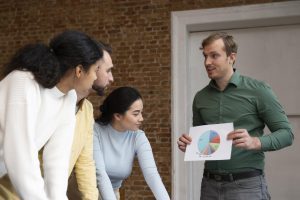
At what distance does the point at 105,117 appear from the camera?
356 centimetres

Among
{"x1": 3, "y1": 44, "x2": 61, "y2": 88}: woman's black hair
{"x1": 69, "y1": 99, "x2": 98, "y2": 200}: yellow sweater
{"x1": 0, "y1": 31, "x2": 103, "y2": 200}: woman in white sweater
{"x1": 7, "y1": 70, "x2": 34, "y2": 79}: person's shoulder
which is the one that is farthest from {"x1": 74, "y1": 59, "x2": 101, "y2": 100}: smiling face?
{"x1": 69, "y1": 99, "x2": 98, "y2": 200}: yellow sweater

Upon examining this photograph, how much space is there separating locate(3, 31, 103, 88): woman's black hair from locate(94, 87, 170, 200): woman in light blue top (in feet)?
3.87

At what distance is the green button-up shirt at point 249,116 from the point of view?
288 centimetres

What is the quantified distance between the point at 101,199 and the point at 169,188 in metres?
3.34

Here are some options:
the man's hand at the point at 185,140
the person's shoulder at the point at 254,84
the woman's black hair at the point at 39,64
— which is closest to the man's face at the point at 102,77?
the man's hand at the point at 185,140

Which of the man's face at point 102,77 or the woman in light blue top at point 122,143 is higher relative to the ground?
the man's face at point 102,77

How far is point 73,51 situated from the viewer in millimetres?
2129

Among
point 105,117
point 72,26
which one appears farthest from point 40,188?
point 72,26

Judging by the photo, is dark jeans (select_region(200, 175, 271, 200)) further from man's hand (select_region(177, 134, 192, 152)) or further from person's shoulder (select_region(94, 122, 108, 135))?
person's shoulder (select_region(94, 122, 108, 135))

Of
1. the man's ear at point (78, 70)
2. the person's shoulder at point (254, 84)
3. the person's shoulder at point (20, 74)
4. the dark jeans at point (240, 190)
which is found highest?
the man's ear at point (78, 70)

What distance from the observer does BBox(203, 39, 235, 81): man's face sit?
3008 millimetres

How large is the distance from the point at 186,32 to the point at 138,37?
0.64 meters

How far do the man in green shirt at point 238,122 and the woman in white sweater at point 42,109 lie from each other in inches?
39.3

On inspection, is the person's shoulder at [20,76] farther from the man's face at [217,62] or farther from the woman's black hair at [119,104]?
the woman's black hair at [119,104]
